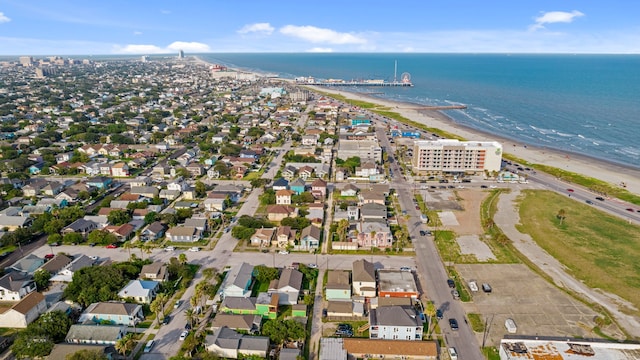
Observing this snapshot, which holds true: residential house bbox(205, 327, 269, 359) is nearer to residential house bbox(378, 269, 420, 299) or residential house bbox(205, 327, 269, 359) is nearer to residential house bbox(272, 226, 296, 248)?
residential house bbox(378, 269, 420, 299)

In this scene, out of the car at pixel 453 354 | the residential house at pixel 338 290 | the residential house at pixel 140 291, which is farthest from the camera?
the residential house at pixel 338 290

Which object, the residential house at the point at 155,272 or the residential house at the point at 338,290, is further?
the residential house at the point at 155,272

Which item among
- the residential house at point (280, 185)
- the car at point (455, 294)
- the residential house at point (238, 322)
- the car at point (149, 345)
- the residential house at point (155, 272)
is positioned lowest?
the car at point (149, 345)

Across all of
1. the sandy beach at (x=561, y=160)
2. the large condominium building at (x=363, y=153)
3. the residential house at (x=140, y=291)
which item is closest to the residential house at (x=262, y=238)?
the residential house at (x=140, y=291)

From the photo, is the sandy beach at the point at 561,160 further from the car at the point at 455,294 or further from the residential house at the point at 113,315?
the residential house at the point at 113,315

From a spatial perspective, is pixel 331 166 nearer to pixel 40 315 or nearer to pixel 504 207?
pixel 504 207

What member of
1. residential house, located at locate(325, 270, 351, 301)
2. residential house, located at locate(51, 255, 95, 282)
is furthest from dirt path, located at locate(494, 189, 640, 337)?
residential house, located at locate(51, 255, 95, 282)

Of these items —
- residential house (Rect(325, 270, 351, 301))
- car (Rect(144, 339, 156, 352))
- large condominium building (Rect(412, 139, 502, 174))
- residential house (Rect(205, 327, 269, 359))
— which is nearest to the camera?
residential house (Rect(205, 327, 269, 359))
